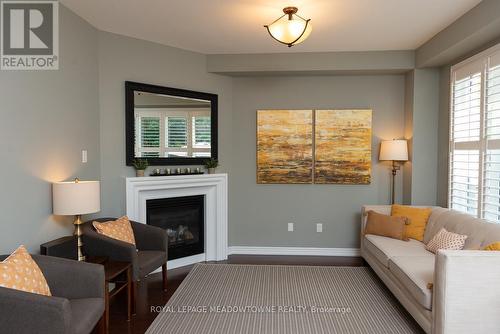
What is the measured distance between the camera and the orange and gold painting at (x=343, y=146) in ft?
15.6

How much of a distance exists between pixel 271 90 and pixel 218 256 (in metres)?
2.45

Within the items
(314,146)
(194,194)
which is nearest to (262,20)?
(314,146)

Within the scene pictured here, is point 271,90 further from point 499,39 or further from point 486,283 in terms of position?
point 486,283

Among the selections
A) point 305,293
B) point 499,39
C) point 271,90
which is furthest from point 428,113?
point 305,293

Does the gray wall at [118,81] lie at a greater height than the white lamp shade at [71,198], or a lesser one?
greater

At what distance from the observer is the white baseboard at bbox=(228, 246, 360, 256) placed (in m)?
4.88

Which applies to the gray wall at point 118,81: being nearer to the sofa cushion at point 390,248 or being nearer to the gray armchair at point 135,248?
the gray armchair at point 135,248

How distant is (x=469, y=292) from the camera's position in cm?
226

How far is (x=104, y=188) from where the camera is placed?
12.1 feet

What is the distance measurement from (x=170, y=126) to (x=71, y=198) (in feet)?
5.71

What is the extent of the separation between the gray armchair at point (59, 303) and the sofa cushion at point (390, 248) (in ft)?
8.40

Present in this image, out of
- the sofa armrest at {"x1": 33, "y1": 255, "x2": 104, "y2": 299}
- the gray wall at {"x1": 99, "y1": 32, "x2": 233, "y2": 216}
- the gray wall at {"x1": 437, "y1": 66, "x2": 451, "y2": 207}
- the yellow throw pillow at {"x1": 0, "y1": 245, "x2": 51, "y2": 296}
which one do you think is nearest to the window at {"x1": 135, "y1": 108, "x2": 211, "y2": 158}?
the gray wall at {"x1": 99, "y1": 32, "x2": 233, "y2": 216}

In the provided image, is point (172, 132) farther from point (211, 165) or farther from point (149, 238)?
point (149, 238)

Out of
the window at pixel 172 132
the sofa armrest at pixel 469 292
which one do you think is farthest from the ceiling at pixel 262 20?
the sofa armrest at pixel 469 292
